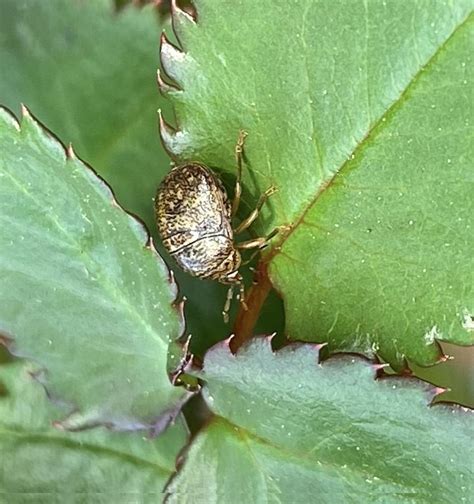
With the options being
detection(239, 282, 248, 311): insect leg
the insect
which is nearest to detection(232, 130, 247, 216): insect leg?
the insect

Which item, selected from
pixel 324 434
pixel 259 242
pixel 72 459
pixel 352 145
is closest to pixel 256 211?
pixel 259 242

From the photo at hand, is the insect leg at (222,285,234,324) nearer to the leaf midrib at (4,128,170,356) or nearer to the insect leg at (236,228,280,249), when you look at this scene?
the insect leg at (236,228,280,249)

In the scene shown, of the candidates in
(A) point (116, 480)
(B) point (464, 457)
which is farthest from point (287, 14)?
(A) point (116, 480)

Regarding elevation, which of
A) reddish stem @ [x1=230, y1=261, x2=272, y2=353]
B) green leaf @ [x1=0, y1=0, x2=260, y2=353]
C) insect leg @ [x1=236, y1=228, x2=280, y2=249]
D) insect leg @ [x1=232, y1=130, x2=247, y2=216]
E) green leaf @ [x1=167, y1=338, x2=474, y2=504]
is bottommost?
green leaf @ [x1=167, y1=338, x2=474, y2=504]

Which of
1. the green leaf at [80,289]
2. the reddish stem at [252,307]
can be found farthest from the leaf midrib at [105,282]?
the reddish stem at [252,307]

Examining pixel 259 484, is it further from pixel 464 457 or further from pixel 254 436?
pixel 464 457

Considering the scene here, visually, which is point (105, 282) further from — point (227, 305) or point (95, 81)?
point (95, 81)

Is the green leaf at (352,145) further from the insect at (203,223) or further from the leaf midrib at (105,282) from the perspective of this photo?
the leaf midrib at (105,282)
